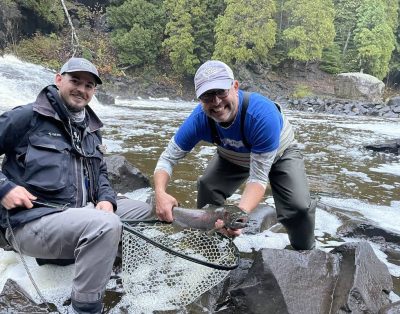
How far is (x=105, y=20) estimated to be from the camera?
37375 millimetres

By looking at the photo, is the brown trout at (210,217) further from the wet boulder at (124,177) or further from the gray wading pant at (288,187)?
the wet boulder at (124,177)

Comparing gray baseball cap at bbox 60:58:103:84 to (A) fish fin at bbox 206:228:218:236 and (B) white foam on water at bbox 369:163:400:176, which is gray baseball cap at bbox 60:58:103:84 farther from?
(B) white foam on water at bbox 369:163:400:176

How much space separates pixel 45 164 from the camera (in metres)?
3.01

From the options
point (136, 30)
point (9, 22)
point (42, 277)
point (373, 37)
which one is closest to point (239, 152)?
→ point (42, 277)

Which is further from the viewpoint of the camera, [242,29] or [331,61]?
[331,61]

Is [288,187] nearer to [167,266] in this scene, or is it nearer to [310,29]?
[167,266]

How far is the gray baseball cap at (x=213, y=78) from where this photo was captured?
317cm

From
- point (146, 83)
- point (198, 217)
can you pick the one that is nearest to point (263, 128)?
point (198, 217)

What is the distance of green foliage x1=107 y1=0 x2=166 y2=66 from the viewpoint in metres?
34.2

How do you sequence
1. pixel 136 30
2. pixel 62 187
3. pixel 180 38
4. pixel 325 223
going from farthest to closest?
pixel 180 38, pixel 136 30, pixel 325 223, pixel 62 187

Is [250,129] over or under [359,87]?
over

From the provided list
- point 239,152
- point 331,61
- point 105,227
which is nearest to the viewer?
point 105,227

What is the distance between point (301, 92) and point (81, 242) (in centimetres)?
3654

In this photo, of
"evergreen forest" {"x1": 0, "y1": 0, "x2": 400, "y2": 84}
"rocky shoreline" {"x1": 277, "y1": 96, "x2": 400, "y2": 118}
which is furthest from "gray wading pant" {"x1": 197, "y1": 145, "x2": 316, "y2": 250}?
"evergreen forest" {"x1": 0, "y1": 0, "x2": 400, "y2": 84}
